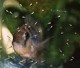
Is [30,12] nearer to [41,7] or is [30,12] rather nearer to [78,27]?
[41,7]

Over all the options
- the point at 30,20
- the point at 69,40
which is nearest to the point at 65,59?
the point at 69,40

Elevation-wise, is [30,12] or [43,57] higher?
[30,12]

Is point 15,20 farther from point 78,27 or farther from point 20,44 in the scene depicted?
point 78,27

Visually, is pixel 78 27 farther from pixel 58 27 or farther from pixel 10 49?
pixel 10 49

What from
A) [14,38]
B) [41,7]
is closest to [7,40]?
[14,38]

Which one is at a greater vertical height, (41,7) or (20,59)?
(41,7)

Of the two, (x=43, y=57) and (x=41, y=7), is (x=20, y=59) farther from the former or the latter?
(x=41, y=7)

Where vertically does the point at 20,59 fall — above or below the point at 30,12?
below

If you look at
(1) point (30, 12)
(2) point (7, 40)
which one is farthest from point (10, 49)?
(1) point (30, 12)
